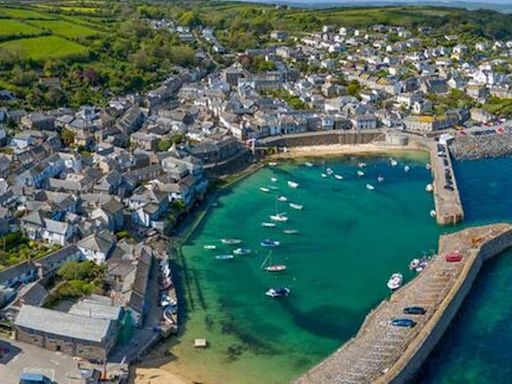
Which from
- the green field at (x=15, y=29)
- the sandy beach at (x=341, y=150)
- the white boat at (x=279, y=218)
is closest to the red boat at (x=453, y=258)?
the white boat at (x=279, y=218)

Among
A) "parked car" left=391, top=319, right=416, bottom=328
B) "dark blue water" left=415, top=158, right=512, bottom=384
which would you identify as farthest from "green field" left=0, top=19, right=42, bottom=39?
"parked car" left=391, top=319, right=416, bottom=328

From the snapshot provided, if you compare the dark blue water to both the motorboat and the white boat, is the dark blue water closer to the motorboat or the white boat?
the motorboat

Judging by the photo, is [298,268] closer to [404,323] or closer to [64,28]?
[404,323]

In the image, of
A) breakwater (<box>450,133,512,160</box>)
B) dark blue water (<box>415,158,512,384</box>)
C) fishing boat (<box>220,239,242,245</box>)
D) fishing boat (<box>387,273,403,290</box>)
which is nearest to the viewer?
dark blue water (<box>415,158,512,384</box>)

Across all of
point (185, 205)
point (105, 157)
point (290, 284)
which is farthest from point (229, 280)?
point (105, 157)

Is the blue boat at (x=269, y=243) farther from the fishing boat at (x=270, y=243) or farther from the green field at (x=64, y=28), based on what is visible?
the green field at (x=64, y=28)

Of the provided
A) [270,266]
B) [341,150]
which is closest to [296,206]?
[270,266]

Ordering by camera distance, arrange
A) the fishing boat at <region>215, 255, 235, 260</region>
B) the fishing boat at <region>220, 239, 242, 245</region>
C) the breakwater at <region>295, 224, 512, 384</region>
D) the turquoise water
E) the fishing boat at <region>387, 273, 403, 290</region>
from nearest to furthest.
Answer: the breakwater at <region>295, 224, 512, 384</region>, the turquoise water, the fishing boat at <region>387, 273, 403, 290</region>, the fishing boat at <region>215, 255, 235, 260</region>, the fishing boat at <region>220, 239, 242, 245</region>
